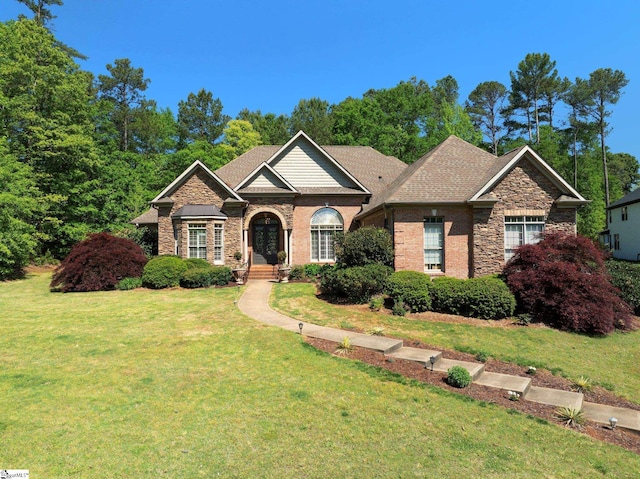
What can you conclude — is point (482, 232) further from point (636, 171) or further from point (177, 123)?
point (636, 171)

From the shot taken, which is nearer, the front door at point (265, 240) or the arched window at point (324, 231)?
the arched window at point (324, 231)

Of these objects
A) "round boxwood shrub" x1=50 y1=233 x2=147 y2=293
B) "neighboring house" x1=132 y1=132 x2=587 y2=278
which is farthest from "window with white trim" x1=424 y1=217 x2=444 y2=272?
"round boxwood shrub" x1=50 y1=233 x2=147 y2=293

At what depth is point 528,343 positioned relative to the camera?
1088 centimetres

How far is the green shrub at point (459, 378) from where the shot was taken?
7113mm

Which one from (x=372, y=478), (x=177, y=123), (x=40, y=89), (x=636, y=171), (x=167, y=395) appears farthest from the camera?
(x=636, y=171)

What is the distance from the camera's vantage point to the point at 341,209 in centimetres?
2341

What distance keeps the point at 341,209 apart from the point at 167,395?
718 inches

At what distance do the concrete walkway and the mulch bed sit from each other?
20cm

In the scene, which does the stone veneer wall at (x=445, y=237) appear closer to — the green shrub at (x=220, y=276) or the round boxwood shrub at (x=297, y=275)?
the round boxwood shrub at (x=297, y=275)

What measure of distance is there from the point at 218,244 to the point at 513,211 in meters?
15.8

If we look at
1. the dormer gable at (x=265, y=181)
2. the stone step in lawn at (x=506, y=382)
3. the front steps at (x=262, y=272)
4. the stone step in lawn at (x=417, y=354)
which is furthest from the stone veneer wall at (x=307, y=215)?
the stone step in lawn at (x=506, y=382)

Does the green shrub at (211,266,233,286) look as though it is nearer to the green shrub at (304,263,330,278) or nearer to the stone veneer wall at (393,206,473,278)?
the green shrub at (304,263,330,278)

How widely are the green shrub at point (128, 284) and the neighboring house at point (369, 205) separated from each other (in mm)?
3427

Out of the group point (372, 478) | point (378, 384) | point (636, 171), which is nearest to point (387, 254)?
point (378, 384)
